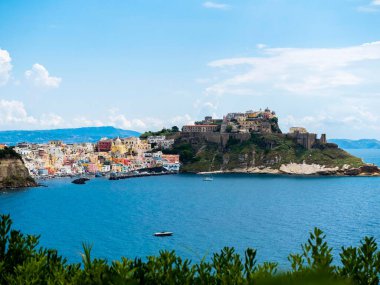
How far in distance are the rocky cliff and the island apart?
4220 centimetres

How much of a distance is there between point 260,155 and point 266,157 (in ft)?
5.32

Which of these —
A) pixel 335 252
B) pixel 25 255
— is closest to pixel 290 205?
pixel 335 252

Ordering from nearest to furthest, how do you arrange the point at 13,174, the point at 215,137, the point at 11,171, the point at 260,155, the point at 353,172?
the point at 11,171 → the point at 13,174 → the point at 353,172 → the point at 260,155 → the point at 215,137

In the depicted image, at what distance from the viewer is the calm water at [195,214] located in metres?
37.9

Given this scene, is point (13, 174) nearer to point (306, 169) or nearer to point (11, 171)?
point (11, 171)

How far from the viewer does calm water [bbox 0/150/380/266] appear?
37938 millimetres

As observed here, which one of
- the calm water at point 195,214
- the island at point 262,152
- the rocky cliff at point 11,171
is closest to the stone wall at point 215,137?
the island at point 262,152

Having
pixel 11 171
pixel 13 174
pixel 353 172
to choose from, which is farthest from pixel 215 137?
pixel 11 171

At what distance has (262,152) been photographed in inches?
4247

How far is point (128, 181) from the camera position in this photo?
94.5 m

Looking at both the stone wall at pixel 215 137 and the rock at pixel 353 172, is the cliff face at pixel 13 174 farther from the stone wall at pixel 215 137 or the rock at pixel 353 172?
the rock at pixel 353 172

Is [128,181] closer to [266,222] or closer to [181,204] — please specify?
[181,204]

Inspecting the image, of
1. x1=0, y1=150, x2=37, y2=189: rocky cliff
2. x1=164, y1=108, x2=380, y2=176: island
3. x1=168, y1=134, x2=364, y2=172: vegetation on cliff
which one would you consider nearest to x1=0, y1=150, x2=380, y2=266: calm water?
x1=0, y1=150, x2=37, y2=189: rocky cliff

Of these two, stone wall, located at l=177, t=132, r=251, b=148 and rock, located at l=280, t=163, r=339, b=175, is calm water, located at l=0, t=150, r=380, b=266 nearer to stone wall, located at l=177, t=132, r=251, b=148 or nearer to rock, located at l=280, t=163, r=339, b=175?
rock, located at l=280, t=163, r=339, b=175
